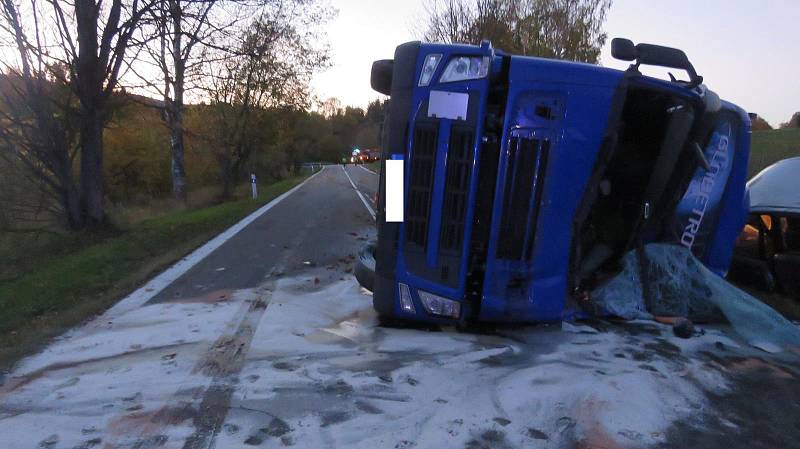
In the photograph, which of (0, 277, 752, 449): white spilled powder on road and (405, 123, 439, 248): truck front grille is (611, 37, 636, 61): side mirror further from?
(0, 277, 752, 449): white spilled powder on road

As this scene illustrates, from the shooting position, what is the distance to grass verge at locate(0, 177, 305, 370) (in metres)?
5.51

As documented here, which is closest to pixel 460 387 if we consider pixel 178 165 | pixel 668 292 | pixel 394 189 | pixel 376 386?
pixel 376 386

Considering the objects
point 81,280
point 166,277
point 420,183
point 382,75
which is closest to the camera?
point 420,183

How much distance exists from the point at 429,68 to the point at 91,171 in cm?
1209

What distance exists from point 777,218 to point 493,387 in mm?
4523

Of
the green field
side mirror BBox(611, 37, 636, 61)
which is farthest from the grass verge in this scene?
the green field

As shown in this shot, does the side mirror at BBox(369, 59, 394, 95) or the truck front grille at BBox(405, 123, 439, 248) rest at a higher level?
the side mirror at BBox(369, 59, 394, 95)

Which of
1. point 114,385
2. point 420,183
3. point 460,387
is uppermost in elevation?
point 420,183

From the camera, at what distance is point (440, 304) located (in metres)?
4.66

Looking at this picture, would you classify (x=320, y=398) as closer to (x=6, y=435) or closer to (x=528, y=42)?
(x=6, y=435)

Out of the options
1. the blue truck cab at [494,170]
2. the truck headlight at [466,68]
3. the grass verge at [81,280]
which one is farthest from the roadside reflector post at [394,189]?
the grass verge at [81,280]

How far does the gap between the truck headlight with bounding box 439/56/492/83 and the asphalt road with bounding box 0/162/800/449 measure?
1.99 meters

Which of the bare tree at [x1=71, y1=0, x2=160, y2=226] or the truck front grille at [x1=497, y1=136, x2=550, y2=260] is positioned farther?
the bare tree at [x1=71, y1=0, x2=160, y2=226]

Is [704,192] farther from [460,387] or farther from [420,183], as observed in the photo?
[460,387]
